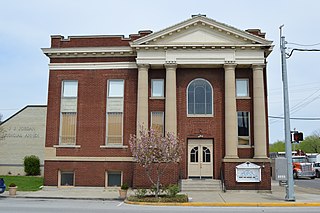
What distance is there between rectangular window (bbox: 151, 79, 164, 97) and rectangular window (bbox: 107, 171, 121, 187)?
5909 mm

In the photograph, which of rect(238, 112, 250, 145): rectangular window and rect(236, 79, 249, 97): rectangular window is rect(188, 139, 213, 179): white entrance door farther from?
rect(236, 79, 249, 97): rectangular window

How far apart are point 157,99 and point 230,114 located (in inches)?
200

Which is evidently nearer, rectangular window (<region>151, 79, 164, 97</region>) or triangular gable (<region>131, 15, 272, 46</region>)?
triangular gable (<region>131, 15, 272, 46</region>)

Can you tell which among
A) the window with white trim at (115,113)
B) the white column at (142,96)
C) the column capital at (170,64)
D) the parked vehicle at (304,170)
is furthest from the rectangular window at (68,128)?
the parked vehicle at (304,170)

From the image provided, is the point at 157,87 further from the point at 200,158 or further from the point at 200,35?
the point at 200,158

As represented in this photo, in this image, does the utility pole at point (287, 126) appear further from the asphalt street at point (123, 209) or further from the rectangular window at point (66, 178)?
the rectangular window at point (66, 178)

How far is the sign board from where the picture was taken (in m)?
24.1

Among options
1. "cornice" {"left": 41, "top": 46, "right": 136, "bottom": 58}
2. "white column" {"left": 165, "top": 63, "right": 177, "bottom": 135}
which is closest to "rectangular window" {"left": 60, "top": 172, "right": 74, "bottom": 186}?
"white column" {"left": 165, "top": 63, "right": 177, "bottom": 135}

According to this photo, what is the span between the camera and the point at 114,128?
2664 centimetres

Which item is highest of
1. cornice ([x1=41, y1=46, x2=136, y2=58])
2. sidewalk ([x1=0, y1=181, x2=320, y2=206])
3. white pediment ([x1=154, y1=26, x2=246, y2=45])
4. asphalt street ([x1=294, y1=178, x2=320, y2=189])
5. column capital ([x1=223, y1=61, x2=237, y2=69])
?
white pediment ([x1=154, y1=26, x2=246, y2=45])

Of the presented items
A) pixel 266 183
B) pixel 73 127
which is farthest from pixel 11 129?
pixel 266 183

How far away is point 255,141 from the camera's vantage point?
24.9 m

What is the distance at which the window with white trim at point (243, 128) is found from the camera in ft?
84.9

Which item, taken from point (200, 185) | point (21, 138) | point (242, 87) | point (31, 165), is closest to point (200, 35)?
point (242, 87)
